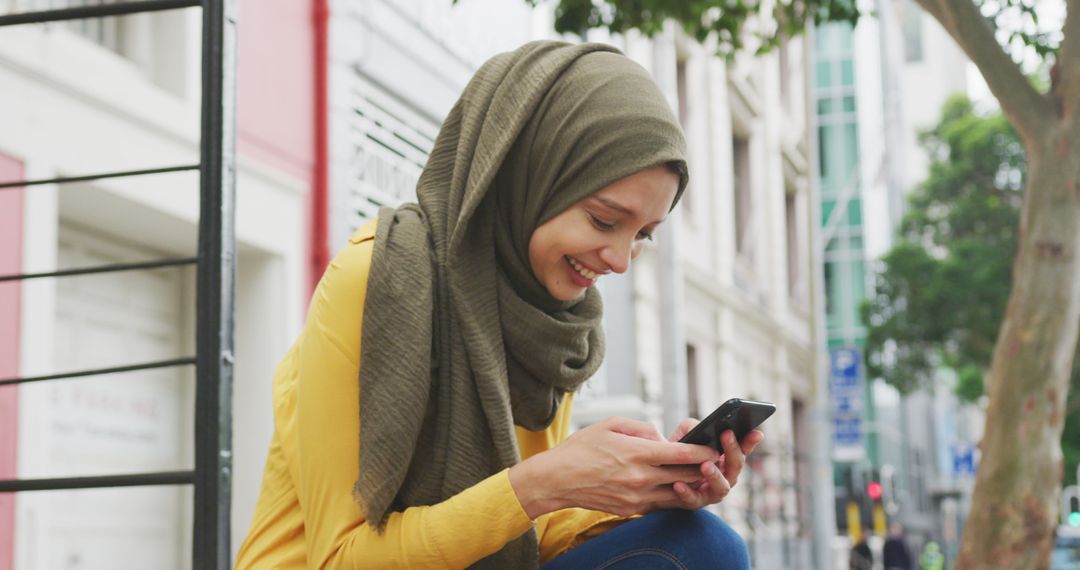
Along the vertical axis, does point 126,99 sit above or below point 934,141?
below

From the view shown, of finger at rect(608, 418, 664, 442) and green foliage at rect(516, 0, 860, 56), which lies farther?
green foliage at rect(516, 0, 860, 56)

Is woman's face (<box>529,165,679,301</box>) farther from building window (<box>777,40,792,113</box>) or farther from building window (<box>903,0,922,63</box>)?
building window (<box>903,0,922,63</box>)

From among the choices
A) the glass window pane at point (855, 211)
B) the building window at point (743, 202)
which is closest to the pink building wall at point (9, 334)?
the building window at point (743, 202)

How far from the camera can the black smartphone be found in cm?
211

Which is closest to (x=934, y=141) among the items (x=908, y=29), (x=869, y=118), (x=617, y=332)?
(x=869, y=118)

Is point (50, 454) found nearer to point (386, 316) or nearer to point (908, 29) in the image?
point (386, 316)

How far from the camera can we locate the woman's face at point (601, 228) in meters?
2.24

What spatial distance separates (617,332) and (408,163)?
4855 millimetres

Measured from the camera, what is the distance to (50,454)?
6.48 m

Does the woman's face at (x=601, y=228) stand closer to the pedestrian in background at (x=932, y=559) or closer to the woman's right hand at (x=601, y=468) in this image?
the woman's right hand at (x=601, y=468)

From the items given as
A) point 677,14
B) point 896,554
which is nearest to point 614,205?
point 677,14

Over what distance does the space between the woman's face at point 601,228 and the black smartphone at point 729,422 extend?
0.29 m

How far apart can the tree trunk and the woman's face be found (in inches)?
199

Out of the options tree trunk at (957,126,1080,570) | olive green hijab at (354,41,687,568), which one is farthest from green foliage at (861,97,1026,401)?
olive green hijab at (354,41,687,568)
